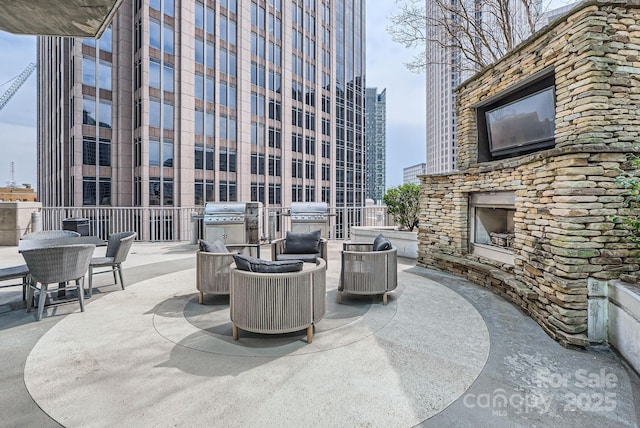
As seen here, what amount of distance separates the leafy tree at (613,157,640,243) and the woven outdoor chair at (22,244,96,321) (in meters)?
5.75

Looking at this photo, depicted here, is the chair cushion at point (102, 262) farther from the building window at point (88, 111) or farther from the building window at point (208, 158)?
the building window at point (208, 158)

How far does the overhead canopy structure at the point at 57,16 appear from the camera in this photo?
2.86 meters

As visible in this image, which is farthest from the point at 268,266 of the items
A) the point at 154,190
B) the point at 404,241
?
the point at 154,190

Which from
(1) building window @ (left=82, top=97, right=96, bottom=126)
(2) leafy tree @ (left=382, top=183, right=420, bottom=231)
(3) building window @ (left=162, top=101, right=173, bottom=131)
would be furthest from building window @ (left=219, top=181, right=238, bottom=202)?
(2) leafy tree @ (left=382, top=183, right=420, bottom=231)

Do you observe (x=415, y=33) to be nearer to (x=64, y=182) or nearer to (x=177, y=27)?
(x=177, y=27)

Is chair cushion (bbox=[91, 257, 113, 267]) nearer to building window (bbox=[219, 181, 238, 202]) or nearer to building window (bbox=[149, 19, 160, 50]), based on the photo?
building window (bbox=[219, 181, 238, 202])

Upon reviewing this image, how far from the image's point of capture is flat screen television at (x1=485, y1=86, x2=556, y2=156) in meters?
3.99

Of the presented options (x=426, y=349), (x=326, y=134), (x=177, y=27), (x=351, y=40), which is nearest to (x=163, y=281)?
(x=426, y=349)

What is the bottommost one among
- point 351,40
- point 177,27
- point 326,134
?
point 326,134

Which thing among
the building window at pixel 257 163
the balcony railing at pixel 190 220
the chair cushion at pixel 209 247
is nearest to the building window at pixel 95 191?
the balcony railing at pixel 190 220

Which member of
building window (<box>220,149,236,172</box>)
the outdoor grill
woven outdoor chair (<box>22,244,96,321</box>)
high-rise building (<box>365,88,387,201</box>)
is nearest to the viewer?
woven outdoor chair (<box>22,244,96,321</box>)

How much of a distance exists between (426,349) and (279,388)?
1.42 metres

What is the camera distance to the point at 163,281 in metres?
5.31

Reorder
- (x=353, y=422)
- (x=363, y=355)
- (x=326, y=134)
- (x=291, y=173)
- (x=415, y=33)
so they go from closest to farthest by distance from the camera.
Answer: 1. (x=353, y=422)
2. (x=363, y=355)
3. (x=415, y=33)
4. (x=291, y=173)
5. (x=326, y=134)
